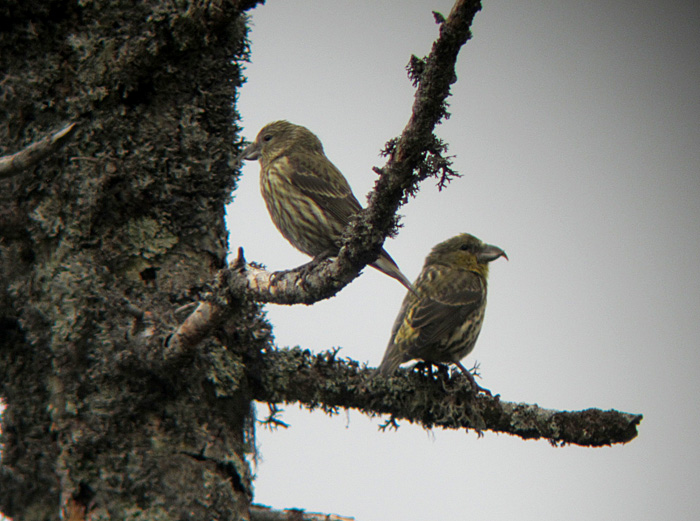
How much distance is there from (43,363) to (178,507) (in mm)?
1065

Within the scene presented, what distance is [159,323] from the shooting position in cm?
354

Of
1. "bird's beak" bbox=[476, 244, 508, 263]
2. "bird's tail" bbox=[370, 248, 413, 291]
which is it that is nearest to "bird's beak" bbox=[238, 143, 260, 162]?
"bird's tail" bbox=[370, 248, 413, 291]

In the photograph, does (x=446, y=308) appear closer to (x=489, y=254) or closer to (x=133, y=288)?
(x=489, y=254)

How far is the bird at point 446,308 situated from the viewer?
5.72 m

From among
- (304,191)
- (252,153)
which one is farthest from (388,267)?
(252,153)

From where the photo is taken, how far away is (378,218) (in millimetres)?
2826

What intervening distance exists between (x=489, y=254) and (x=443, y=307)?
133 cm

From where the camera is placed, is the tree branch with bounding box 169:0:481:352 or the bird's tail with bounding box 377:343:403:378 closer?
the tree branch with bounding box 169:0:481:352

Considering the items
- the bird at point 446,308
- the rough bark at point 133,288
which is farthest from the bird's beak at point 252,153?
the rough bark at point 133,288

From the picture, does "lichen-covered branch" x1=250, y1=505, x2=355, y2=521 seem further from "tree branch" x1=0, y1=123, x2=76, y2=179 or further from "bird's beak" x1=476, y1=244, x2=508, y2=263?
"bird's beak" x1=476, y1=244, x2=508, y2=263

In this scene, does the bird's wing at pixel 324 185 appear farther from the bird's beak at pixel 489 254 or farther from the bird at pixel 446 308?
the bird's beak at pixel 489 254

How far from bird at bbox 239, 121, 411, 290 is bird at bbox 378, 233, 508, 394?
51cm

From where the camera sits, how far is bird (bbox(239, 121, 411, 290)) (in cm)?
624

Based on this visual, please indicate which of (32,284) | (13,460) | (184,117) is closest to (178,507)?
(13,460)
